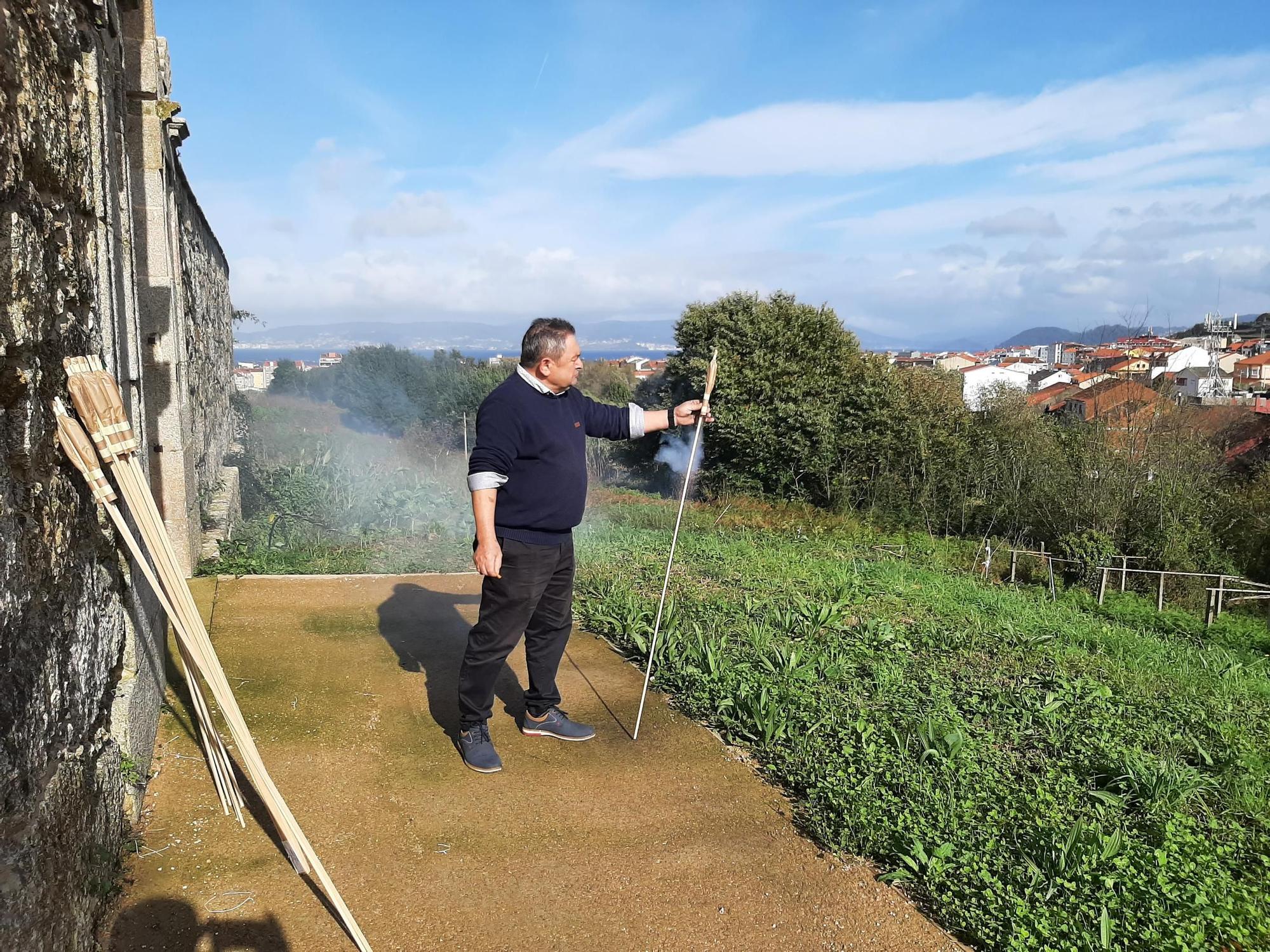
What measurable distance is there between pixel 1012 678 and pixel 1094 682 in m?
0.45

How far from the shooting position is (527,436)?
3.37 meters

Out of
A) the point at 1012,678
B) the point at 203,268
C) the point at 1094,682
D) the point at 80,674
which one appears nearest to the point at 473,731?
the point at 80,674

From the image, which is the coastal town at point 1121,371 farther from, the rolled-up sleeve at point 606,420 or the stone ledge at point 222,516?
the rolled-up sleeve at point 606,420

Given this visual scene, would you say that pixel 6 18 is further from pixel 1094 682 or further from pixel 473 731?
pixel 1094 682

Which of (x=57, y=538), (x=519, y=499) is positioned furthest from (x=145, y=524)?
(x=519, y=499)

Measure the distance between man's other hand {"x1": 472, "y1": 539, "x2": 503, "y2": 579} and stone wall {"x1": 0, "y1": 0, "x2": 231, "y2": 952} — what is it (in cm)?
120

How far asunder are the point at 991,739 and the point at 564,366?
2516 millimetres

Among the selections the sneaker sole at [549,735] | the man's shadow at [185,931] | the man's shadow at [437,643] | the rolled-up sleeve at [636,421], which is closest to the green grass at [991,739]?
the sneaker sole at [549,735]

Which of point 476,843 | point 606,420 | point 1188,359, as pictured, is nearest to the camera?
point 476,843

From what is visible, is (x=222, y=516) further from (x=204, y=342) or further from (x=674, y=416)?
(x=674, y=416)

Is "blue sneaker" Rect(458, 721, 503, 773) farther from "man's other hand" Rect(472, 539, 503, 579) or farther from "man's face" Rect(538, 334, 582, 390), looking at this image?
"man's face" Rect(538, 334, 582, 390)

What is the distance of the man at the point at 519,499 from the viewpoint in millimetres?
3338

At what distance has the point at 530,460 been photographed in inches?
134

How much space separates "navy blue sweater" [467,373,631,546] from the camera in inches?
132
